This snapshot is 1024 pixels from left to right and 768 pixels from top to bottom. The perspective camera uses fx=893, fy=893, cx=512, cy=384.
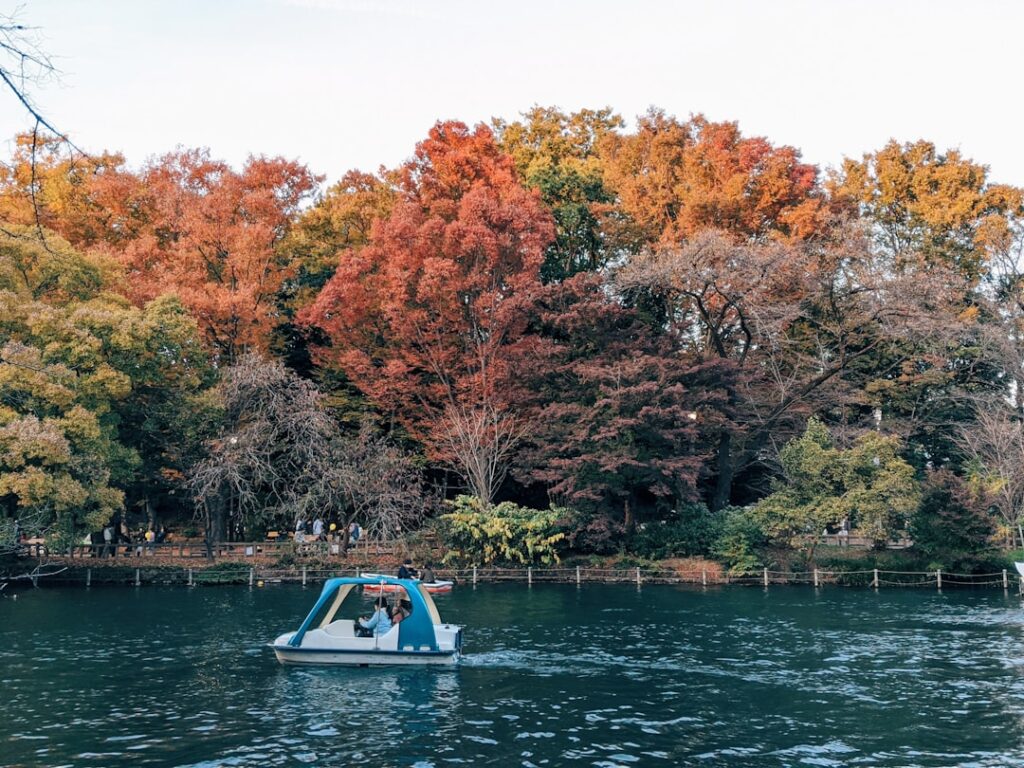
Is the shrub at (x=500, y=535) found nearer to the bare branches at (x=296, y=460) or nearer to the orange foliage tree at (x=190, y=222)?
the bare branches at (x=296, y=460)

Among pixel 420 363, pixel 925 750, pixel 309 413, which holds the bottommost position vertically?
pixel 925 750

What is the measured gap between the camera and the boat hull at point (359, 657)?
21.7 metres

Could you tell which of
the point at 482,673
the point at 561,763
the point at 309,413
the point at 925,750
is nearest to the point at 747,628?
the point at 482,673

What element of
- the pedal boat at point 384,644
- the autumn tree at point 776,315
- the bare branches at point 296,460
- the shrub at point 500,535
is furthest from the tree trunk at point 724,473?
the pedal boat at point 384,644

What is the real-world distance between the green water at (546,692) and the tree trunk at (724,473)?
16258 millimetres

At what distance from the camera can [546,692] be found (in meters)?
19.0

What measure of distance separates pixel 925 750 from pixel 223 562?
33.7 metres

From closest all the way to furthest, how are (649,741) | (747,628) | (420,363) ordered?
(649,741) → (747,628) → (420,363)

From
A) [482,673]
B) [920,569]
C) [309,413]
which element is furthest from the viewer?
[309,413]

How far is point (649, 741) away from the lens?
15273 mm

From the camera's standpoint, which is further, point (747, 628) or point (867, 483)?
point (867, 483)

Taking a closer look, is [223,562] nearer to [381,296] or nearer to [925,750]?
[381,296]

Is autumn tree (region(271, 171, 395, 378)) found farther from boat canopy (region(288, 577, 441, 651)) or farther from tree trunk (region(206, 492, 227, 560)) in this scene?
boat canopy (region(288, 577, 441, 651))

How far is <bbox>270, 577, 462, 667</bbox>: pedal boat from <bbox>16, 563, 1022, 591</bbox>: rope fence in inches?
747
